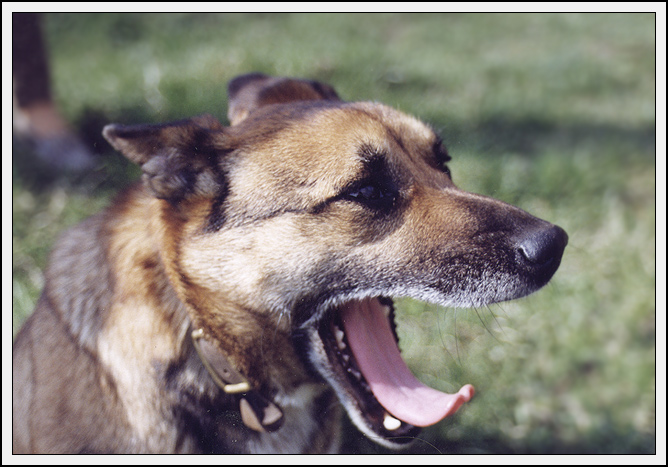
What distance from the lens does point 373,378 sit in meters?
2.45

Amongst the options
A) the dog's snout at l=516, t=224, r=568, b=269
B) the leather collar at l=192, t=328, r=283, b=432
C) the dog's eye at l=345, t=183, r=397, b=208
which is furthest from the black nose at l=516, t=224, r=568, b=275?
the leather collar at l=192, t=328, r=283, b=432

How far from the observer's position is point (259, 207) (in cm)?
231

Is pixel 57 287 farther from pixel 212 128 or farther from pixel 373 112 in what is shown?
pixel 373 112

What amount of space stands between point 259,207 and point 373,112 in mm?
728

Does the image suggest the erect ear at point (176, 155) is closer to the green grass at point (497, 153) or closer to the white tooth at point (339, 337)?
the white tooth at point (339, 337)

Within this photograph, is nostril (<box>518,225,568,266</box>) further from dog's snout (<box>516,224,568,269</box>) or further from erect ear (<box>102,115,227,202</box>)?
erect ear (<box>102,115,227,202</box>)

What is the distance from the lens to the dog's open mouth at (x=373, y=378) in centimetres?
237

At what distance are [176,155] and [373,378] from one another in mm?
1264

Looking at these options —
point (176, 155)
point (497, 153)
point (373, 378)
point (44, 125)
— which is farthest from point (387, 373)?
point (44, 125)

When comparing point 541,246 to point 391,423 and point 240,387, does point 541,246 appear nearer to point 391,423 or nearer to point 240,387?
point 391,423

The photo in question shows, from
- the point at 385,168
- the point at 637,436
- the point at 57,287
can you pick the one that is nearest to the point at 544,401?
the point at 637,436

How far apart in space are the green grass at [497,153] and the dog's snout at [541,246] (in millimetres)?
441

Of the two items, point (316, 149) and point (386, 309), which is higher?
point (316, 149)

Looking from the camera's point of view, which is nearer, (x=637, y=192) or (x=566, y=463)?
(x=566, y=463)
